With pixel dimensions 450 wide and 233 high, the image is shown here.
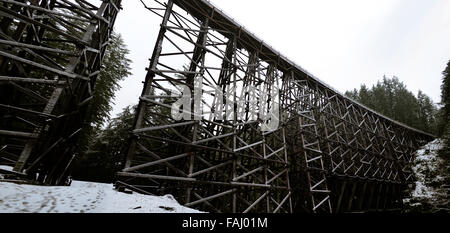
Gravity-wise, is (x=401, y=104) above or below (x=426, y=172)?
above

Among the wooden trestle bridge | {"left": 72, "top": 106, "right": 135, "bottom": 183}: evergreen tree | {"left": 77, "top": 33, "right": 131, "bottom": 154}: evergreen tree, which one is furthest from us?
{"left": 72, "top": 106, "right": 135, "bottom": 183}: evergreen tree

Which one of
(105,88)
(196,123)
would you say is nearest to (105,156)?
(105,88)

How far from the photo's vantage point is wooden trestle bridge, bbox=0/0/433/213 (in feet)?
12.5

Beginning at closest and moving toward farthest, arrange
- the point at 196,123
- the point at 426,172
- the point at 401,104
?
the point at 196,123, the point at 426,172, the point at 401,104

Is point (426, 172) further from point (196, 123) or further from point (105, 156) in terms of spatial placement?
point (105, 156)

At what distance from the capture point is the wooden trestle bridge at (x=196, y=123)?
12.5ft

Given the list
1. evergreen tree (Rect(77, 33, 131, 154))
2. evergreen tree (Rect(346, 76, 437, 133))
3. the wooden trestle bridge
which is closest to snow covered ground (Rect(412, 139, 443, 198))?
the wooden trestle bridge

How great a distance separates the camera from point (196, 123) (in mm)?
5750

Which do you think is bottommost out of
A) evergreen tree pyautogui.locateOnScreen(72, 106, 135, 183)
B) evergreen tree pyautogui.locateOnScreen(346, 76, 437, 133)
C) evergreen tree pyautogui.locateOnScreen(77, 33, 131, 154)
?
evergreen tree pyautogui.locateOnScreen(72, 106, 135, 183)

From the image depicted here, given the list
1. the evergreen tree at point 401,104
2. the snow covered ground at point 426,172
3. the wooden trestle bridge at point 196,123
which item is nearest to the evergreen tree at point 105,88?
the wooden trestle bridge at point 196,123

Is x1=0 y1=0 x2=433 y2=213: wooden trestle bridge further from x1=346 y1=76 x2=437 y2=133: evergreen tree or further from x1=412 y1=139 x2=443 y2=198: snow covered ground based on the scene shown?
x1=346 y1=76 x2=437 y2=133: evergreen tree
